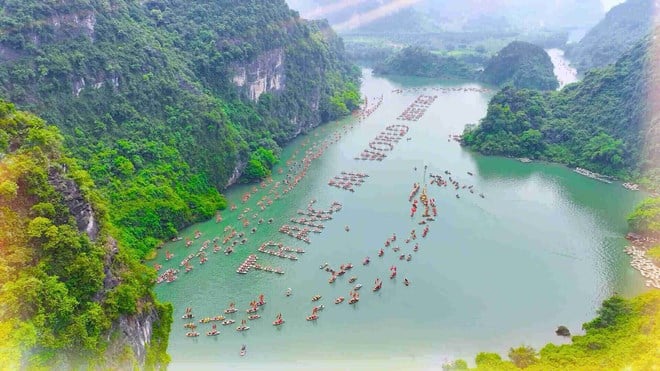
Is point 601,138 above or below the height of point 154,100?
below

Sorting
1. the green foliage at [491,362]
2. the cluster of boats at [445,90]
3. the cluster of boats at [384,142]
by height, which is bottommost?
the green foliage at [491,362]

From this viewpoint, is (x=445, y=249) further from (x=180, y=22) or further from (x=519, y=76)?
(x=519, y=76)

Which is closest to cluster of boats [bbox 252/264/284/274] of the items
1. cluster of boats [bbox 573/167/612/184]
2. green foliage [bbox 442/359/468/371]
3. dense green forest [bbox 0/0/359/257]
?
dense green forest [bbox 0/0/359/257]

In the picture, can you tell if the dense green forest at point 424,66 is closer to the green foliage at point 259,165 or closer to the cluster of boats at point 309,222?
the green foliage at point 259,165

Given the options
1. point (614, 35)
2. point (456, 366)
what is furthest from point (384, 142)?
point (614, 35)

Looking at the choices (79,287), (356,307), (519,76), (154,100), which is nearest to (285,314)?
(356,307)

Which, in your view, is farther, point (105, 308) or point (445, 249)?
point (445, 249)

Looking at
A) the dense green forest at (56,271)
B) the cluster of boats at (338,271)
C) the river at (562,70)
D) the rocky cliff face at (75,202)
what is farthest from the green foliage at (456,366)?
the river at (562,70)
